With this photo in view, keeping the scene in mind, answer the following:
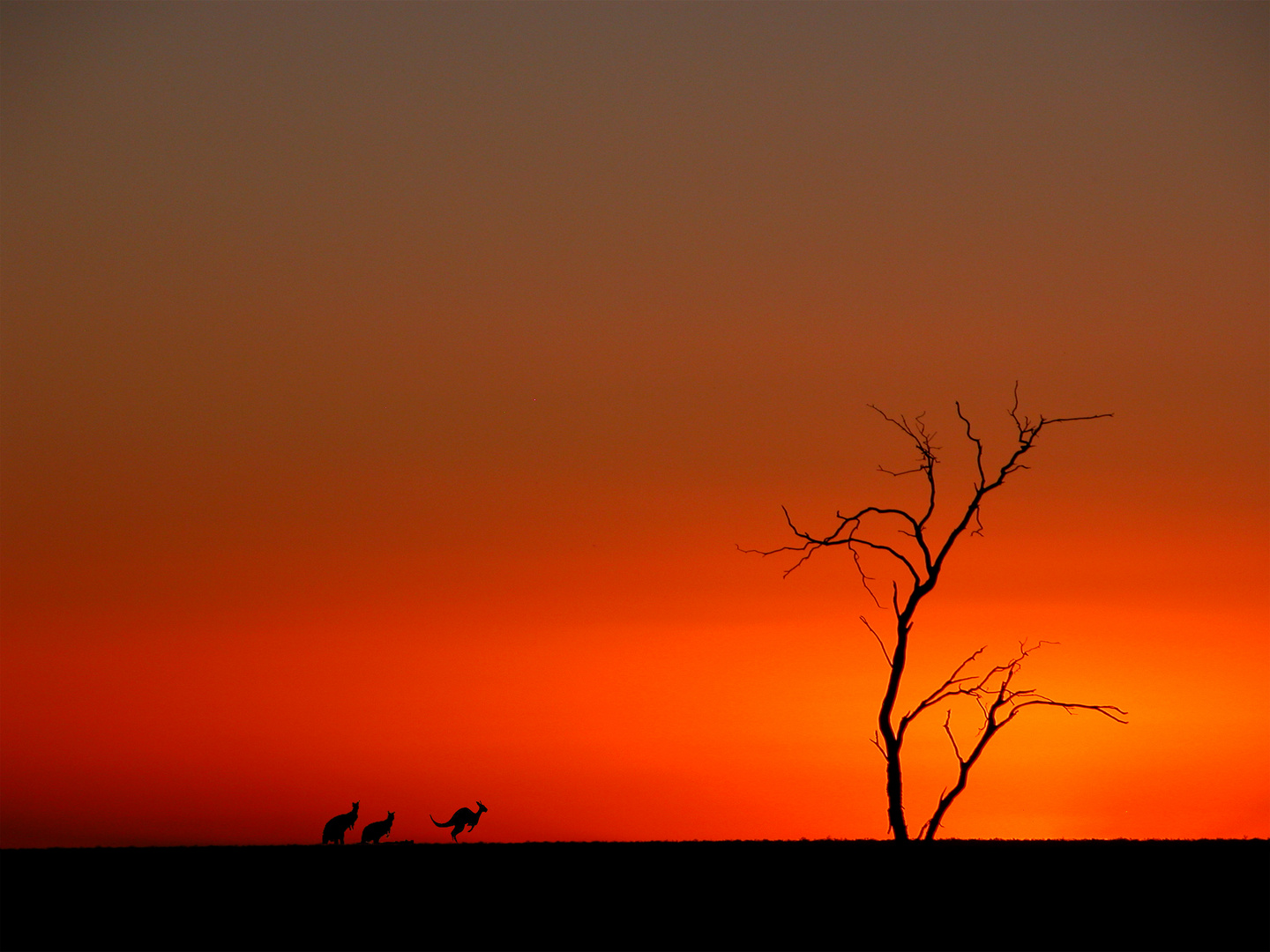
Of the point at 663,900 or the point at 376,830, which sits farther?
the point at 376,830

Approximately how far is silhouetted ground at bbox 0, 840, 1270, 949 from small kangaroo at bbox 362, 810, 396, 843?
249 cm

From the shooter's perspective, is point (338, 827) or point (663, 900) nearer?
point (663, 900)

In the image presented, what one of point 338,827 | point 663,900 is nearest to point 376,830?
point 338,827

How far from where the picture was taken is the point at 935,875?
63.5 ft

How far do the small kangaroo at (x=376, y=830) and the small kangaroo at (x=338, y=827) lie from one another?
1.21 feet

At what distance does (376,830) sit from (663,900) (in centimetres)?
844

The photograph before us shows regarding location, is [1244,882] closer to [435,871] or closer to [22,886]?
[435,871]

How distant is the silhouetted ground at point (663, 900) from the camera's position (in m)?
16.7

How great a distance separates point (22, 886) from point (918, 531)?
15.3m

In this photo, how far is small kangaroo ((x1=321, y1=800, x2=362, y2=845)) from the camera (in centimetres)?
2494

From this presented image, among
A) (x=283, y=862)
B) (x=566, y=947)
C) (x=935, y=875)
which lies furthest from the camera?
(x=283, y=862)

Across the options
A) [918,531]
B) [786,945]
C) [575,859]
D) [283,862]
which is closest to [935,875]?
[786,945]

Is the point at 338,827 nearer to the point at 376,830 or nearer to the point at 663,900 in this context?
the point at 376,830

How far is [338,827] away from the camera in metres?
25.1
